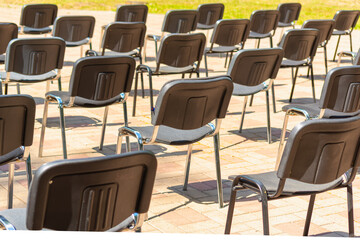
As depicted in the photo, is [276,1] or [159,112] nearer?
[159,112]

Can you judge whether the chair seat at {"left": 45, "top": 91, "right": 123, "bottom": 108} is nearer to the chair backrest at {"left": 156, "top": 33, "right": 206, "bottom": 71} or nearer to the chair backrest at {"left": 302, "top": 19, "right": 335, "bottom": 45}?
the chair backrest at {"left": 156, "top": 33, "right": 206, "bottom": 71}

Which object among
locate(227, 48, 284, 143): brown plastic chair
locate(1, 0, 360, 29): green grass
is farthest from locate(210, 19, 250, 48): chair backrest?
locate(1, 0, 360, 29): green grass

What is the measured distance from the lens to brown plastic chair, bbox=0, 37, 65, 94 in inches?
217

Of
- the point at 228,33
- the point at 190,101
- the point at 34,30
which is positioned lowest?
the point at 34,30

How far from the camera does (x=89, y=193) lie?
229 cm

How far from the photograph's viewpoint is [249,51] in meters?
5.21

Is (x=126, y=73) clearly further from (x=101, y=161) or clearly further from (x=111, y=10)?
(x=111, y=10)

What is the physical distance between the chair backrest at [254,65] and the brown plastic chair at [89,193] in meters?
2.89

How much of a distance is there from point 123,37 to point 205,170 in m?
2.62

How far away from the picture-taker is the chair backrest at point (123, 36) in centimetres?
704

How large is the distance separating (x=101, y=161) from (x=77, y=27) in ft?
19.5

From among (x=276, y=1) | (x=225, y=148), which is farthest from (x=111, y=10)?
(x=225, y=148)

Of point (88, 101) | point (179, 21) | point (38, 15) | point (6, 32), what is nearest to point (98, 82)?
point (88, 101)

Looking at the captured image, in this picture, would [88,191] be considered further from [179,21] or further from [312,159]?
[179,21]
